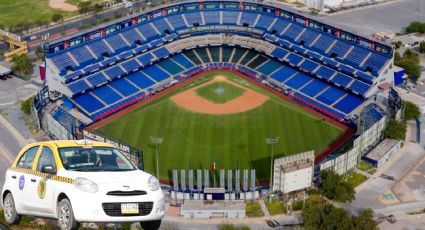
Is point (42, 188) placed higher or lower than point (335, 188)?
higher

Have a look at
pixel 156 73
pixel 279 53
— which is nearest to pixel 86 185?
pixel 156 73

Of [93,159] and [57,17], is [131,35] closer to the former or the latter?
[57,17]

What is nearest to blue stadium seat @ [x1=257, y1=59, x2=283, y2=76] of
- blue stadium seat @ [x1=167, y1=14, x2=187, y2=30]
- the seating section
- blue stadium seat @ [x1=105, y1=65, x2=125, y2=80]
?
the seating section

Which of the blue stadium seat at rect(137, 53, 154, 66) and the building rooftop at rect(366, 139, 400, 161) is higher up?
the blue stadium seat at rect(137, 53, 154, 66)

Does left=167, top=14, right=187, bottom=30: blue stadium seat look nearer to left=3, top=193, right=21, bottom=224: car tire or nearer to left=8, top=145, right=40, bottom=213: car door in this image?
left=3, top=193, right=21, bottom=224: car tire

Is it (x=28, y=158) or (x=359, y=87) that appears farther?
(x=359, y=87)

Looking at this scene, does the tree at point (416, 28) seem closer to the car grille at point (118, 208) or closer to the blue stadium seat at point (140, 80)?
the blue stadium seat at point (140, 80)

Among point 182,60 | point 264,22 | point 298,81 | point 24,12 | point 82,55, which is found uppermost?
point 24,12
